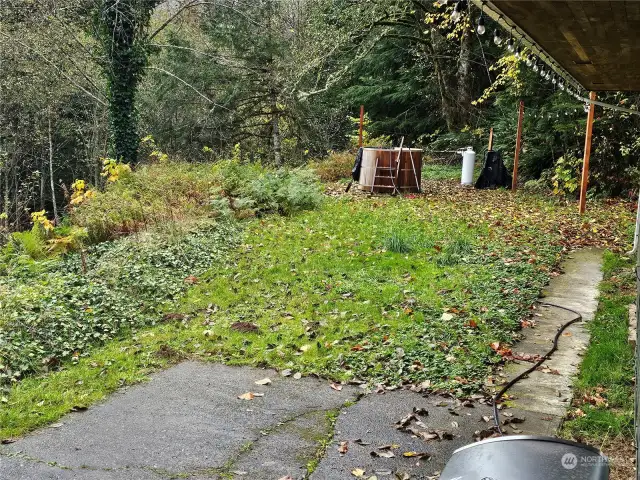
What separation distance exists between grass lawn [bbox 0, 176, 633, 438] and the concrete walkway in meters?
0.26

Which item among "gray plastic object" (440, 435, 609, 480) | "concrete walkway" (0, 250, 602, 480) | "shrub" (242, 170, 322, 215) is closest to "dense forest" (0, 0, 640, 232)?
"shrub" (242, 170, 322, 215)

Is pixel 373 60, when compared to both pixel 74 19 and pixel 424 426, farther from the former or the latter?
pixel 424 426

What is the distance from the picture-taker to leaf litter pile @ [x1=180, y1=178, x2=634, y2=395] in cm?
488

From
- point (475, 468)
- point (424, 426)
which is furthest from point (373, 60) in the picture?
point (475, 468)

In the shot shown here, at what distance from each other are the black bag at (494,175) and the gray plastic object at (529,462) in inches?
543

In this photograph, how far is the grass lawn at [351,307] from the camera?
4641mm

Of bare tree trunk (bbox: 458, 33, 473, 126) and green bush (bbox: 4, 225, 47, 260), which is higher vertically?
bare tree trunk (bbox: 458, 33, 473, 126)

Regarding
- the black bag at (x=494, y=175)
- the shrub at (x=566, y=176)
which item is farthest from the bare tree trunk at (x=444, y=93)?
the shrub at (x=566, y=176)

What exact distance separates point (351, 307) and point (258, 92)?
1599 centimetres

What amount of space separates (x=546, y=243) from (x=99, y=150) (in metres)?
15.3

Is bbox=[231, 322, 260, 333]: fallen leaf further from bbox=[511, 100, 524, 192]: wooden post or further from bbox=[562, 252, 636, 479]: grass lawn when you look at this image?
bbox=[511, 100, 524, 192]: wooden post

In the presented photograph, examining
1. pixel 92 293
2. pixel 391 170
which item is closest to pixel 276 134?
pixel 391 170

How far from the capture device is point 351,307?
604 centimetres

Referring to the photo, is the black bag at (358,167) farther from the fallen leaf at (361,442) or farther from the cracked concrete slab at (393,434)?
the fallen leaf at (361,442)
